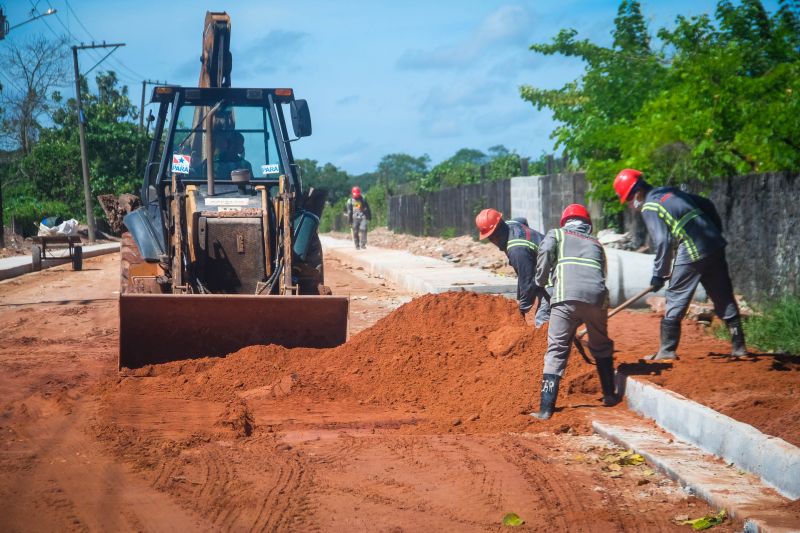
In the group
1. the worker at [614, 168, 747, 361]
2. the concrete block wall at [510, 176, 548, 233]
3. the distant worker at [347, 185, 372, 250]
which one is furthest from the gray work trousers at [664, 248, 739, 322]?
the distant worker at [347, 185, 372, 250]

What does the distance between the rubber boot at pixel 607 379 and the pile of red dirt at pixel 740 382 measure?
1.10 feet

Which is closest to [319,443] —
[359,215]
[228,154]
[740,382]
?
[740,382]

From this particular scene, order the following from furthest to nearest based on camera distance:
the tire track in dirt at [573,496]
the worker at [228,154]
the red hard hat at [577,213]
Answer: the worker at [228,154], the red hard hat at [577,213], the tire track in dirt at [573,496]

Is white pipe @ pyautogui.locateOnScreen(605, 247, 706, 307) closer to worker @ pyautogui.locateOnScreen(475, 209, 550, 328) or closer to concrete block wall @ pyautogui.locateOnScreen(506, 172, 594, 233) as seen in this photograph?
worker @ pyautogui.locateOnScreen(475, 209, 550, 328)

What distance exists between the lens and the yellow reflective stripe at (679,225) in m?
8.28

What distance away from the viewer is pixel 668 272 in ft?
27.0

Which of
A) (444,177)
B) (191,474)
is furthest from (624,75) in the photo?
(444,177)

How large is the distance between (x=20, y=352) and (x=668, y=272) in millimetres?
6750

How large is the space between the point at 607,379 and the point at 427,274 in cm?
1115

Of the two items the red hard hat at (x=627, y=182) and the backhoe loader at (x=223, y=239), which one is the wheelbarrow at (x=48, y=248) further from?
the red hard hat at (x=627, y=182)

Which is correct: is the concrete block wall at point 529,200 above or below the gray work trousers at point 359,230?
above

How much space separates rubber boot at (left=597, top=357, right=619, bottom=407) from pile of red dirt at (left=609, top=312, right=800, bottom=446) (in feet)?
1.10

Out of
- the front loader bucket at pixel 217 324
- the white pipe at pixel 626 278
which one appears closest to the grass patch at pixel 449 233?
the white pipe at pixel 626 278

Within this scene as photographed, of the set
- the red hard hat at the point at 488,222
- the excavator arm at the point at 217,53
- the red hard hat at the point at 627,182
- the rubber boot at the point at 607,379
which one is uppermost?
the excavator arm at the point at 217,53
